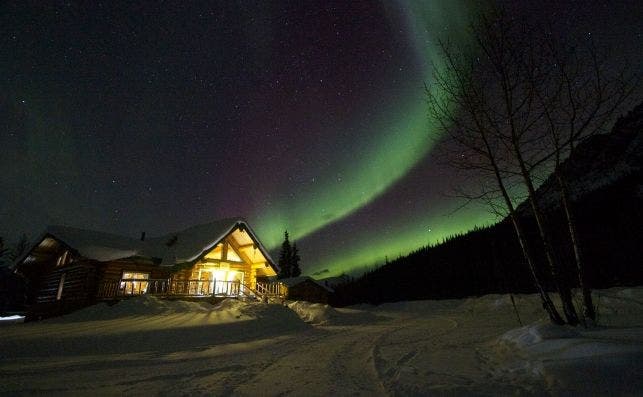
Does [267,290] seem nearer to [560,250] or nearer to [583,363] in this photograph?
[560,250]

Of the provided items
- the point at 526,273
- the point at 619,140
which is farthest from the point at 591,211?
the point at 619,140

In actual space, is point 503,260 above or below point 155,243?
below

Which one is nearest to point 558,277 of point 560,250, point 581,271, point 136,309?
point 581,271

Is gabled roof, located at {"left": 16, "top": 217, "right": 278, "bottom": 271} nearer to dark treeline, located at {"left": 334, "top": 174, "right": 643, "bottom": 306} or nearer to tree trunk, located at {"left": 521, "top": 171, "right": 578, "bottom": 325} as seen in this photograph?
dark treeline, located at {"left": 334, "top": 174, "right": 643, "bottom": 306}

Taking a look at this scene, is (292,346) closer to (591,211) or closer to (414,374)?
(414,374)

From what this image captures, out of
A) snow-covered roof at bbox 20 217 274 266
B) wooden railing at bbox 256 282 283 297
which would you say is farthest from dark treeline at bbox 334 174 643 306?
snow-covered roof at bbox 20 217 274 266

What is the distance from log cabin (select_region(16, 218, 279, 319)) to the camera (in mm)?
16125

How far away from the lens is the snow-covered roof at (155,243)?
54.4 ft

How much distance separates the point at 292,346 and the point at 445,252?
23.7 m

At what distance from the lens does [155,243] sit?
22.0 m

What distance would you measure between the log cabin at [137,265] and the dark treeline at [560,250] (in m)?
14.7

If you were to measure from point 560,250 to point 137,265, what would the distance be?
75.1ft

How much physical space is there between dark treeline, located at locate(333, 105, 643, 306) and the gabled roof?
1462 cm

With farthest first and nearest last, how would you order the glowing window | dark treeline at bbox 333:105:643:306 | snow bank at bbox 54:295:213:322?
1. the glowing window
2. dark treeline at bbox 333:105:643:306
3. snow bank at bbox 54:295:213:322
